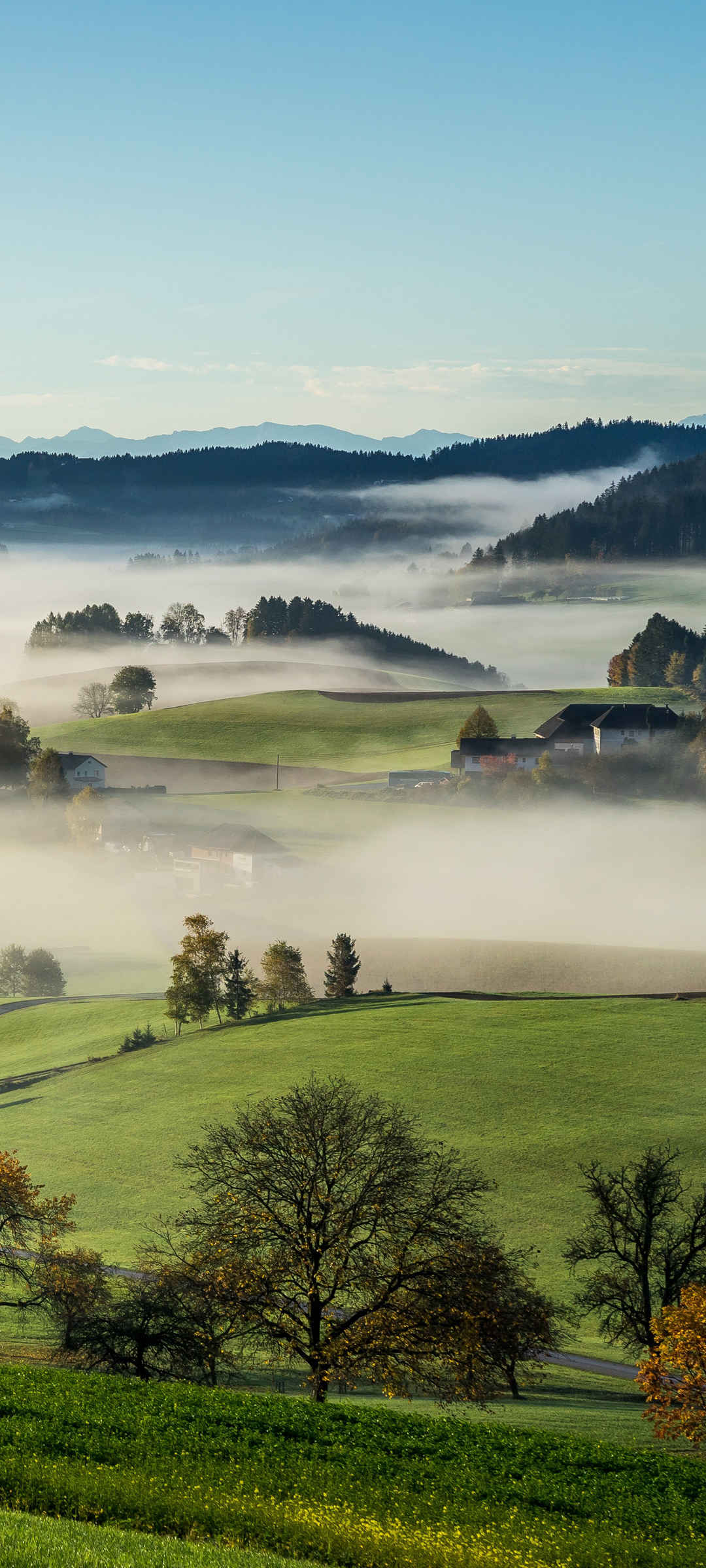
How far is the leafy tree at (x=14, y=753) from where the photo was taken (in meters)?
189

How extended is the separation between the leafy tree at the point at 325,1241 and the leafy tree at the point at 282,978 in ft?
200

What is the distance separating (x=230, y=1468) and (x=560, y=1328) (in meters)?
28.6

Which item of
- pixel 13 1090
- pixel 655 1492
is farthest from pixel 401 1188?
pixel 13 1090

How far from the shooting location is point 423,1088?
75.0 metres

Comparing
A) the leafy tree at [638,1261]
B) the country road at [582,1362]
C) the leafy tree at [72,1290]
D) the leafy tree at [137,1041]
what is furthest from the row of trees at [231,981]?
the leafy tree at [72,1290]

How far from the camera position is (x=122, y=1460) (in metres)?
22.8

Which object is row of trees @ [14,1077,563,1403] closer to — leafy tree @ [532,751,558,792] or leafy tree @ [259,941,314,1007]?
leafy tree @ [259,941,314,1007]

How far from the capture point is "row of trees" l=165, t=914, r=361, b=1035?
94.9 m

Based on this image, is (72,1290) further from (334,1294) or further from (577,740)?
(577,740)

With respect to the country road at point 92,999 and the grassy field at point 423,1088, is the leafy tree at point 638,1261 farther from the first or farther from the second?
the country road at point 92,999

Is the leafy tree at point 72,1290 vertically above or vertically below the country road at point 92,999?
above

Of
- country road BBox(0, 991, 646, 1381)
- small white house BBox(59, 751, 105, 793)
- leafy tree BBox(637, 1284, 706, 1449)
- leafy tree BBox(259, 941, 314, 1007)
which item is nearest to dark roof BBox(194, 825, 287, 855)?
small white house BBox(59, 751, 105, 793)

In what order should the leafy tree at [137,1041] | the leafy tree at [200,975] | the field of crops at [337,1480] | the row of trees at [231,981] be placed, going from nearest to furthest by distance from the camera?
the field of crops at [337,1480] → the leafy tree at [137,1041] → the leafy tree at [200,975] → the row of trees at [231,981]

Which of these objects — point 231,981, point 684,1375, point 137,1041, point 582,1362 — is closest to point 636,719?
point 231,981
